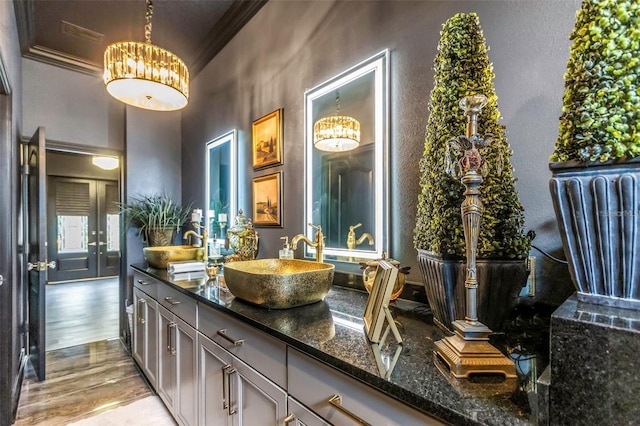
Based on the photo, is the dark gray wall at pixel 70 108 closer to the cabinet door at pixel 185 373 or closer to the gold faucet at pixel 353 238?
the cabinet door at pixel 185 373

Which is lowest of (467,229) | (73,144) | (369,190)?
(467,229)

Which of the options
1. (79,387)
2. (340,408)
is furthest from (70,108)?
(340,408)

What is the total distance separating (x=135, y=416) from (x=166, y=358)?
1.57ft

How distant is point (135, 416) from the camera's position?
206 cm

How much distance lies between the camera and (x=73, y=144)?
3.30 metres

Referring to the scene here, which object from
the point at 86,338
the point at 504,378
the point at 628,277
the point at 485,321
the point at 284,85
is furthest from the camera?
the point at 86,338

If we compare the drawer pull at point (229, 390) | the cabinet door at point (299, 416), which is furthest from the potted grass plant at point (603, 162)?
the drawer pull at point (229, 390)

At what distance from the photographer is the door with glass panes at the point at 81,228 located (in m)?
7.01

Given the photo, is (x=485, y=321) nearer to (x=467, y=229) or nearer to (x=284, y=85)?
(x=467, y=229)

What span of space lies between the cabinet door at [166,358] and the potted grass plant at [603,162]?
1965 mm

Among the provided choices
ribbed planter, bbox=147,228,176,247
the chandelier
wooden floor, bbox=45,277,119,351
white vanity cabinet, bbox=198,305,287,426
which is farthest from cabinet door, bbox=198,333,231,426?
wooden floor, bbox=45,277,119,351

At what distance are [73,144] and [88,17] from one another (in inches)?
51.9

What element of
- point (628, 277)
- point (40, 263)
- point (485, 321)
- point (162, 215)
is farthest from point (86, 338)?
point (628, 277)

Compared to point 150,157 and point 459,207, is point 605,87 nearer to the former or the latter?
point 459,207
